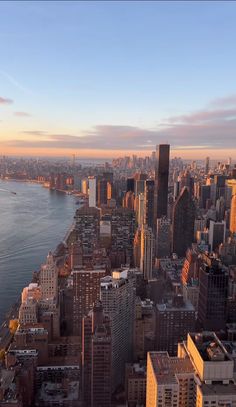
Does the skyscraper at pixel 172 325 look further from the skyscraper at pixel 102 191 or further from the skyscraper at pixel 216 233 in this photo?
the skyscraper at pixel 102 191

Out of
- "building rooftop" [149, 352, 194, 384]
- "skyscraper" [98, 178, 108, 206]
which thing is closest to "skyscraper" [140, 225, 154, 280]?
"building rooftop" [149, 352, 194, 384]

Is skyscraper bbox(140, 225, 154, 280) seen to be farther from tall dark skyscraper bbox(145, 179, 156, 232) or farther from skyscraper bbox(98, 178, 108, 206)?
skyscraper bbox(98, 178, 108, 206)

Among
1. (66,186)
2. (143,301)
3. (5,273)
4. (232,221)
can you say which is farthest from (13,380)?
(66,186)

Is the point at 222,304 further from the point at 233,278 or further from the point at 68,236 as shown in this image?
the point at 68,236

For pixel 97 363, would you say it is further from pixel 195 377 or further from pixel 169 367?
pixel 195 377

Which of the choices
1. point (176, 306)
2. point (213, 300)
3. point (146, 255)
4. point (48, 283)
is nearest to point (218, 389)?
point (176, 306)
